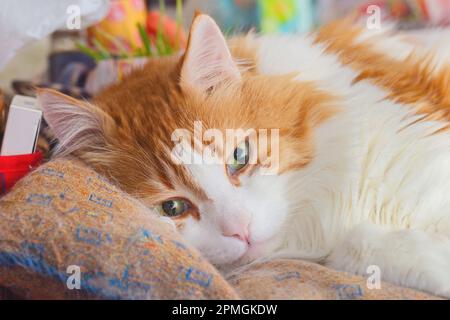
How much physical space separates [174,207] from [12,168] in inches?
18.4

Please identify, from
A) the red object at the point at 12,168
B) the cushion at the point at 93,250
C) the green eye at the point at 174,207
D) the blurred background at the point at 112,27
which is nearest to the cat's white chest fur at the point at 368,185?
the green eye at the point at 174,207

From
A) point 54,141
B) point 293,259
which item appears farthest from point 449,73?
point 54,141

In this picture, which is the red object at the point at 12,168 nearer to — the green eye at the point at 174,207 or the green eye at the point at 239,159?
the green eye at the point at 174,207

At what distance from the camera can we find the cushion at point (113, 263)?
0.96 meters

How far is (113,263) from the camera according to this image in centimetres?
99

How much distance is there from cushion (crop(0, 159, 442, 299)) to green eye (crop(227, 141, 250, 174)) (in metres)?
0.19

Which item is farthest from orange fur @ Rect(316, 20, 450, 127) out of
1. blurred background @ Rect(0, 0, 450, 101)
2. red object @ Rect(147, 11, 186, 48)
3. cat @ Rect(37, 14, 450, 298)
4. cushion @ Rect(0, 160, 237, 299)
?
red object @ Rect(147, 11, 186, 48)

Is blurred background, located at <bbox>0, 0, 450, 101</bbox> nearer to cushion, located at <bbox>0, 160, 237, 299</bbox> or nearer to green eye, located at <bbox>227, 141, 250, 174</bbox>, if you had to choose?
green eye, located at <bbox>227, 141, 250, 174</bbox>

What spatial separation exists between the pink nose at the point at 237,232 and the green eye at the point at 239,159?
0.13 metres

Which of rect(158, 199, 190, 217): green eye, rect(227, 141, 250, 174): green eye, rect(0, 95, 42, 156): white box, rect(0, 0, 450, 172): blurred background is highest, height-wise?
rect(0, 0, 450, 172): blurred background

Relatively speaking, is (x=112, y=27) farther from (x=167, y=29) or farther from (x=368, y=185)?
(x=368, y=185)

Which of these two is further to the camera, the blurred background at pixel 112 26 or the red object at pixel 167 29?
the red object at pixel 167 29

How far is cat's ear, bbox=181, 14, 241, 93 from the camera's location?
48.3 inches

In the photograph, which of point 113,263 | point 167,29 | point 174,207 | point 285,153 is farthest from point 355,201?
point 167,29
